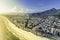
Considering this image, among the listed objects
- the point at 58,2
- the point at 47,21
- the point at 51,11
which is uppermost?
the point at 58,2

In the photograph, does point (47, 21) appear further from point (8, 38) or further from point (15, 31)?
point (8, 38)

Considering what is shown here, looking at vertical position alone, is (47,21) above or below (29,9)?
below

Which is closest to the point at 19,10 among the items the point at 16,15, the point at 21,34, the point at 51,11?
the point at 16,15

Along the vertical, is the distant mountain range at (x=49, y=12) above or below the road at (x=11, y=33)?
above

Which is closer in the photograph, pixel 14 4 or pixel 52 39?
pixel 52 39

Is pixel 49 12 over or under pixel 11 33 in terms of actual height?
over

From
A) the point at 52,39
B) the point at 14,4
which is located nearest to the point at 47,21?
the point at 52,39

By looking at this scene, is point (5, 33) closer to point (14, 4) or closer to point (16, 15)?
point (16, 15)

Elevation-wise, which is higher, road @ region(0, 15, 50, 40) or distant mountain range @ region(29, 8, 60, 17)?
distant mountain range @ region(29, 8, 60, 17)
